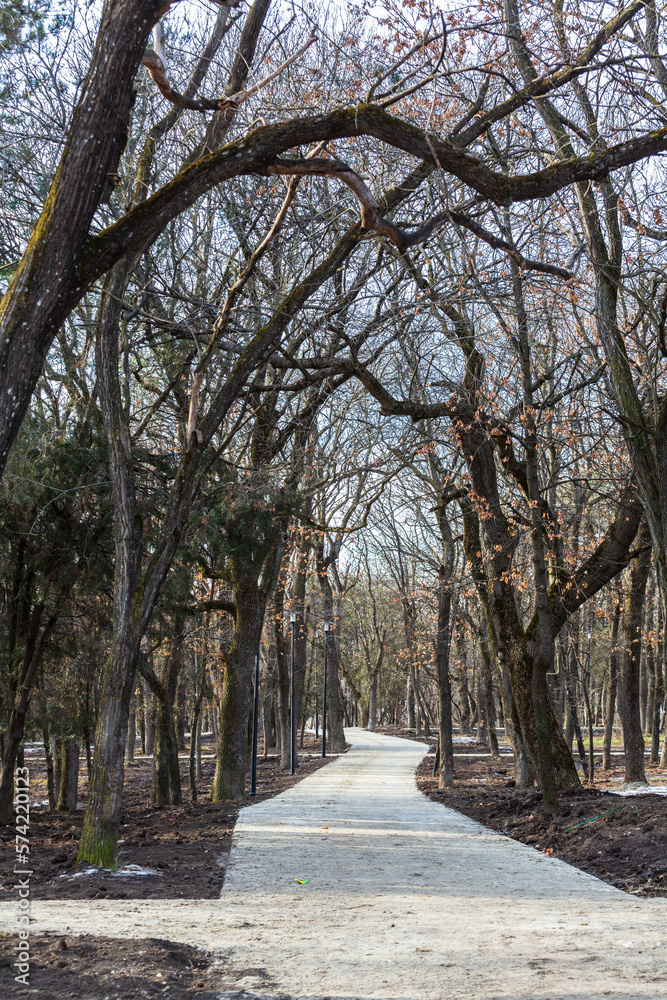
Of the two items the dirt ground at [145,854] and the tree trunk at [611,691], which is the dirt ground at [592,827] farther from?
the tree trunk at [611,691]

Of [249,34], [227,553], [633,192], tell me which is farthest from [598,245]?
[227,553]

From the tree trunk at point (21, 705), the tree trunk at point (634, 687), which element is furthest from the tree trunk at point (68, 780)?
the tree trunk at point (634, 687)

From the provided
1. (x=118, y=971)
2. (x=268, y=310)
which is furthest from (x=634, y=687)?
(x=118, y=971)

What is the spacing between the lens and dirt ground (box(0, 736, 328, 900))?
6375 millimetres

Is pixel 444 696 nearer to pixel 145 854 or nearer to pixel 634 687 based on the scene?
pixel 634 687

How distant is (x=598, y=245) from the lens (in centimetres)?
920

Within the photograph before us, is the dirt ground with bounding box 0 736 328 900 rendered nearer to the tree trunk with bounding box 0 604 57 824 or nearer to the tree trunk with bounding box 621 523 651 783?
the tree trunk with bounding box 0 604 57 824

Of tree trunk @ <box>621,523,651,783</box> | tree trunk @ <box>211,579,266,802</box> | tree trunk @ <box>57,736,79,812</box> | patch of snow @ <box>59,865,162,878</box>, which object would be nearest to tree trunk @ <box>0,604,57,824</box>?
Answer: tree trunk @ <box>211,579,266,802</box>

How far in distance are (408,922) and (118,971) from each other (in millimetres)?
2319

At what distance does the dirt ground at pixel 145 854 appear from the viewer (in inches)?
251

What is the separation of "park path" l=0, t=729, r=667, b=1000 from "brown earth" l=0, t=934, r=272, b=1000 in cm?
14

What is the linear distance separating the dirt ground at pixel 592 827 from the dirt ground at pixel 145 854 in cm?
355

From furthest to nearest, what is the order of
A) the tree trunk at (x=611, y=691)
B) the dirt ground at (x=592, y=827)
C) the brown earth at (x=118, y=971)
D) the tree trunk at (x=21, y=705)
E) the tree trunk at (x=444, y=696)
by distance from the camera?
the tree trunk at (x=611, y=691) → the tree trunk at (x=444, y=696) → the tree trunk at (x=21, y=705) → the dirt ground at (x=592, y=827) → the brown earth at (x=118, y=971)

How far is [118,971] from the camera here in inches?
161
